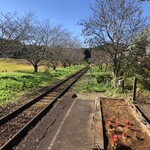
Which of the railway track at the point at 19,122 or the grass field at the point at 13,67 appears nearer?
the railway track at the point at 19,122

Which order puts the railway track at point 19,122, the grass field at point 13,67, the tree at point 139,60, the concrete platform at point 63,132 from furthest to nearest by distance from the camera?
the grass field at point 13,67, the tree at point 139,60, the railway track at point 19,122, the concrete platform at point 63,132

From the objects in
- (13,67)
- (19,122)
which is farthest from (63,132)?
(13,67)

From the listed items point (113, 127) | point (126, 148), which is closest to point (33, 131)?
point (113, 127)

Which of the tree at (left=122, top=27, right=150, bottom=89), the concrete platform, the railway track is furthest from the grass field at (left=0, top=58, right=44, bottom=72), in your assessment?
the concrete platform

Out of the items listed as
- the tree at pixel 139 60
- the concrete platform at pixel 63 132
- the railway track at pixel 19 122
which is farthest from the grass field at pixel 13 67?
the concrete platform at pixel 63 132

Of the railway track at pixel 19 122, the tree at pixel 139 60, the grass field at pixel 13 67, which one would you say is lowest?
the railway track at pixel 19 122

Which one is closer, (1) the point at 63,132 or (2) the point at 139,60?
(1) the point at 63,132

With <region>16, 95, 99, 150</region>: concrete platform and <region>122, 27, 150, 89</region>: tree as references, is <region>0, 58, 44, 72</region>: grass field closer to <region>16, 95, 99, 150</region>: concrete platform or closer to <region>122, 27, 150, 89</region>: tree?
<region>122, 27, 150, 89</region>: tree

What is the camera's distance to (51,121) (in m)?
8.53

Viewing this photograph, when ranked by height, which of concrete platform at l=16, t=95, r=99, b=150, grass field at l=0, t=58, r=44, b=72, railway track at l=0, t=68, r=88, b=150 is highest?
grass field at l=0, t=58, r=44, b=72

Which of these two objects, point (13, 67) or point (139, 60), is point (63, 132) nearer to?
point (139, 60)

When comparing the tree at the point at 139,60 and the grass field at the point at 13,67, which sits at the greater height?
the tree at the point at 139,60

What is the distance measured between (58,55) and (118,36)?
32.3 meters

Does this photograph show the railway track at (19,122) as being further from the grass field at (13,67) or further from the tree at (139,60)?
the grass field at (13,67)
